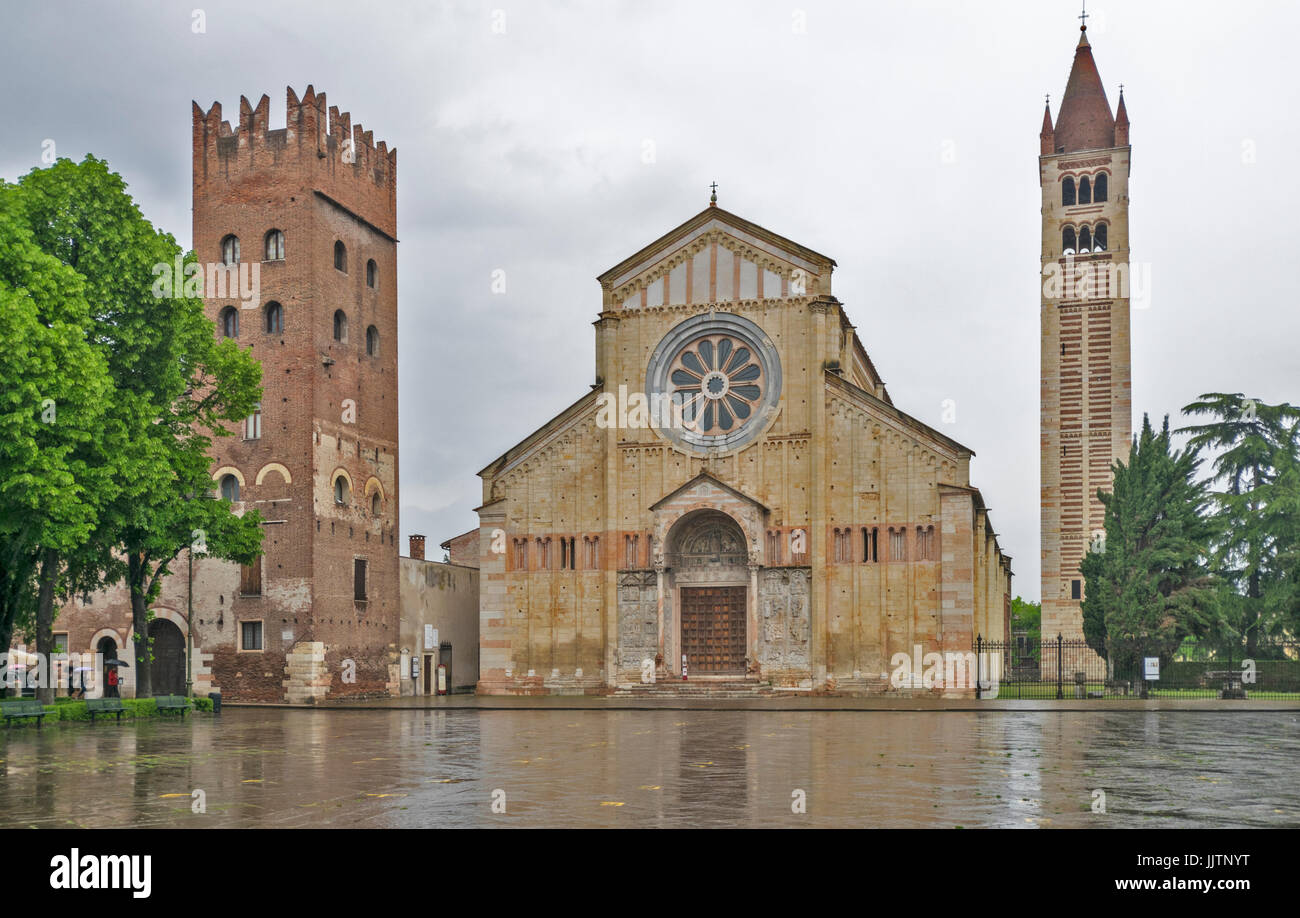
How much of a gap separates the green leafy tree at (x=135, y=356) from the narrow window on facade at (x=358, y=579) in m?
10.7

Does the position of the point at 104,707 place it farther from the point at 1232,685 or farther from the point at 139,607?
the point at 1232,685

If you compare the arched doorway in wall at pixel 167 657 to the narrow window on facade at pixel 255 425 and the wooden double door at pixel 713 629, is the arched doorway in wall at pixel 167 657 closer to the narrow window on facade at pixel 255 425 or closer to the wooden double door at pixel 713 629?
the narrow window on facade at pixel 255 425

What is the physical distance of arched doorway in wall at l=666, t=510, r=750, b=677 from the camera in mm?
42844

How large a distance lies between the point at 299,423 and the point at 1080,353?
38.1 m

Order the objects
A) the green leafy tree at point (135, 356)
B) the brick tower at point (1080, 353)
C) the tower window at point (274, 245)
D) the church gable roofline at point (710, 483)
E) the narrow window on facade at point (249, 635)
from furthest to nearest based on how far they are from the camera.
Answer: the brick tower at point (1080, 353) < the tower window at point (274, 245) < the church gable roofline at point (710, 483) < the narrow window on facade at point (249, 635) < the green leafy tree at point (135, 356)

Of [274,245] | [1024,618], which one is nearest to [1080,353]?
[274,245]

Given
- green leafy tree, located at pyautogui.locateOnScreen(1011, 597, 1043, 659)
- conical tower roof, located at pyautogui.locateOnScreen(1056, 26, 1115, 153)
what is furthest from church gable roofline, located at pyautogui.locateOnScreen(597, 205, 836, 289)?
green leafy tree, located at pyautogui.locateOnScreen(1011, 597, 1043, 659)

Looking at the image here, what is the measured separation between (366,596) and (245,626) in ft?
14.0

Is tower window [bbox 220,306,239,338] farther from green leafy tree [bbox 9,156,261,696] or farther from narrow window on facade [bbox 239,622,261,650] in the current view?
green leafy tree [bbox 9,156,261,696]

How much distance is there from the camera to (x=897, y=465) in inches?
1624

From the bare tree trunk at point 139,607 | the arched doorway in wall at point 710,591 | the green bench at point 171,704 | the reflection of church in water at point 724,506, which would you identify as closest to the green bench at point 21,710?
the green bench at point 171,704

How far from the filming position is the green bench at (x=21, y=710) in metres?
27.1
